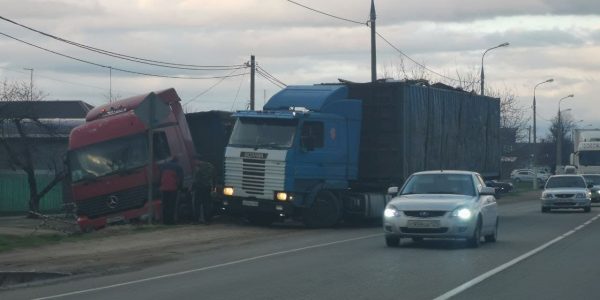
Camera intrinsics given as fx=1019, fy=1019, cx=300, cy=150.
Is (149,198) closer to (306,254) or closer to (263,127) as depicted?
(263,127)

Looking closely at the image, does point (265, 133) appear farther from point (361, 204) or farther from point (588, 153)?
point (588, 153)

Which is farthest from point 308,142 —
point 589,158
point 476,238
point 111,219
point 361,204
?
point 589,158

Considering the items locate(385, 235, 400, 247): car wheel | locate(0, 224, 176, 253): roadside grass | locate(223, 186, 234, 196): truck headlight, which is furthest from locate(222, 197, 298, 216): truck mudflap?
locate(385, 235, 400, 247): car wheel

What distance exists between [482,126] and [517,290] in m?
22.7

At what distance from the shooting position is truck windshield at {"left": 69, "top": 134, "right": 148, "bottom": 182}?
26.8 meters

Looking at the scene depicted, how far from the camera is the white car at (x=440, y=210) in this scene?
64.9 feet

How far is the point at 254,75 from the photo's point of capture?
4666cm

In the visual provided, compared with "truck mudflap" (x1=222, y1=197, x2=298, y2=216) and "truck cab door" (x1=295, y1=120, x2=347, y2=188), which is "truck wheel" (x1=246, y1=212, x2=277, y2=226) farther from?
"truck cab door" (x1=295, y1=120, x2=347, y2=188)

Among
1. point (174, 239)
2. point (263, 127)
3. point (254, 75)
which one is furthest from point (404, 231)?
point (254, 75)

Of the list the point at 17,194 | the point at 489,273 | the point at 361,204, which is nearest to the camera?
the point at 489,273

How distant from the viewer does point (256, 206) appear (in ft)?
87.0

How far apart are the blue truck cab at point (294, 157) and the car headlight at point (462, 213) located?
704 cm

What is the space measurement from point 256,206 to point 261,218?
6.42 ft

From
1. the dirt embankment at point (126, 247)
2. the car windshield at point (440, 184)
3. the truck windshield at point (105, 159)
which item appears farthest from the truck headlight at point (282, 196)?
the car windshield at point (440, 184)
